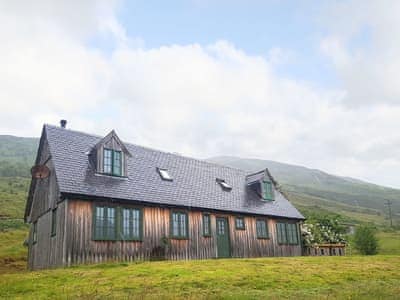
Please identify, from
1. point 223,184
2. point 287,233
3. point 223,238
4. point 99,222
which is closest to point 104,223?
point 99,222

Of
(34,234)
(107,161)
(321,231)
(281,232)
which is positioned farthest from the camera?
(321,231)

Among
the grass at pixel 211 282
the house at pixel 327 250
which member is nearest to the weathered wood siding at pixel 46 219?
the grass at pixel 211 282

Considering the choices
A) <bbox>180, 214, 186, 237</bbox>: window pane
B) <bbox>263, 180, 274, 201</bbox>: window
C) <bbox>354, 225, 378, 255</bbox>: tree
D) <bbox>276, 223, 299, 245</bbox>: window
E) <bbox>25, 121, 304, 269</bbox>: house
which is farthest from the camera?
<bbox>354, 225, 378, 255</bbox>: tree

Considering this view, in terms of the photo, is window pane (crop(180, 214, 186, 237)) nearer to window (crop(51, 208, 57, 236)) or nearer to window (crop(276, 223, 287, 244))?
window (crop(51, 208, 57, 236))

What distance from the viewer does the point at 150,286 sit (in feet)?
41.0

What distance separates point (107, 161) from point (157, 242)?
17.5ft

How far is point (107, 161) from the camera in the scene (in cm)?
2219

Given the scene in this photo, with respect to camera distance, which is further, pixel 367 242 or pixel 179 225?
pixel 367 242

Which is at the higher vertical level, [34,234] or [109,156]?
[109,156]

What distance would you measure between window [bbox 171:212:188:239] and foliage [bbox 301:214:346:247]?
12.3m

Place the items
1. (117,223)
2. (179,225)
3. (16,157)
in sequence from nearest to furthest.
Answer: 1. (117,223)
2. (179,225)
3. (16,157)

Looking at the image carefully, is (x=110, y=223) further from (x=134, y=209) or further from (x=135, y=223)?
(x=134, y=209)

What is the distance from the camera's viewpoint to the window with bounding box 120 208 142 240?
20641 mm

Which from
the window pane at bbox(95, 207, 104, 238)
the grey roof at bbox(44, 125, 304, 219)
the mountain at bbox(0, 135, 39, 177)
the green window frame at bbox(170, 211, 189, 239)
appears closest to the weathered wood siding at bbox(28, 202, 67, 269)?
the window pane at bbox(95, 207, 104, 238)
